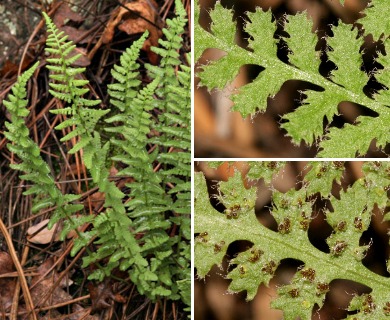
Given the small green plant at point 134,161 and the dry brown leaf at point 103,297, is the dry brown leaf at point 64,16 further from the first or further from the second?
the dry brown leaf at point 103,297

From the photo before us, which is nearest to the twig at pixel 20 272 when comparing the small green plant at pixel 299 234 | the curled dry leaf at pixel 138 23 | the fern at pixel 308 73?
the curled dry leaf at pixel 138 23

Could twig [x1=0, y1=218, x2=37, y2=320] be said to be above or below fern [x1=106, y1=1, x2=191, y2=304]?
below

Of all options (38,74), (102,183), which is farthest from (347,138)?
(38,74)

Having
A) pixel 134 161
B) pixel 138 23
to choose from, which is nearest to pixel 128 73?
pixel 134 161

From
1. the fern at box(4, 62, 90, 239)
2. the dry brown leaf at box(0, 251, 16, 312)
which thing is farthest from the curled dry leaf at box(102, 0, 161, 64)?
the dry brown leaf at box(0, 251, 16, 312)

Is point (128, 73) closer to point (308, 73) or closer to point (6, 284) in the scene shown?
point (308, 73)

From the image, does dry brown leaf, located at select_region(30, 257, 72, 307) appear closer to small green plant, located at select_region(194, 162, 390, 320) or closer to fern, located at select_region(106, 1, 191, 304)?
fern, located at select_region(106, 1, 191, 304)
